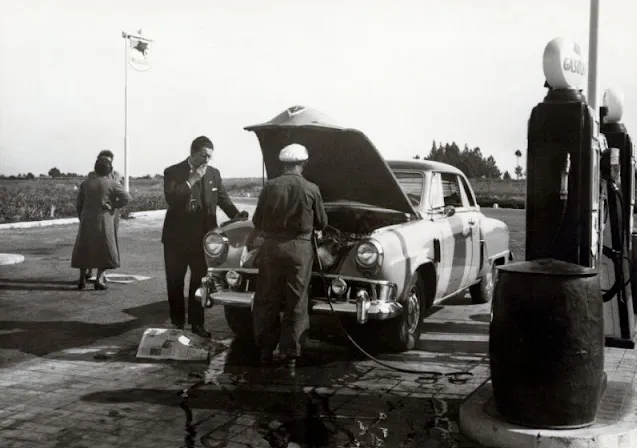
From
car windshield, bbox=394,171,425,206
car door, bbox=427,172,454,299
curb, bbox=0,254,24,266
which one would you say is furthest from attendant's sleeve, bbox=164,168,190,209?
curb, bbox=0,254,24,266

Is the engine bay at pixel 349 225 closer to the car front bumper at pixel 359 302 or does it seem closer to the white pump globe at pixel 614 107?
the car front bumper at pixel 359 302

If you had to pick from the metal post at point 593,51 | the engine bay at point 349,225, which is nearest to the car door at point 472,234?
the engine bay at point 349,225

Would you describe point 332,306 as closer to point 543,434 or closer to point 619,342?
point 543,434

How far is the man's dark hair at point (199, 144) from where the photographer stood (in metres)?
7.50

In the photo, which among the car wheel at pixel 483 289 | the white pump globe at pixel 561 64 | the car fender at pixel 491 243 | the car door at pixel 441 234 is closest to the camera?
the white pump globe at pixel 561 64

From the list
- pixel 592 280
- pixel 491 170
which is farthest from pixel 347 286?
pixel 491 170

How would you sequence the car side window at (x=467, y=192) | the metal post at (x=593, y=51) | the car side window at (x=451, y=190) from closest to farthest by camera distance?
1. the car side window at (x=451, y=190)
2. the car side window at (x=467, y=192)
3. the metal post at (x=593, y=51)

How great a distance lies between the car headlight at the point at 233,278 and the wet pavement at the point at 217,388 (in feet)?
2.04

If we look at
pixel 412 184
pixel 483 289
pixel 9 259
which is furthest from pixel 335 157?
pixel 9 259

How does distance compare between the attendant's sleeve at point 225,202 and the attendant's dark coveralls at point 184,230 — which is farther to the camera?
the attendant's sleeve at point 225,202

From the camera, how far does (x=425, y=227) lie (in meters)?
7.48

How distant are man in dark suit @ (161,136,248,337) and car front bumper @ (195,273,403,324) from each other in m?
0.59

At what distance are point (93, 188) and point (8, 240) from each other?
8.38 metres

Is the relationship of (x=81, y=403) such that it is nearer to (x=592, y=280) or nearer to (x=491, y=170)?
(x=592, y=280)
